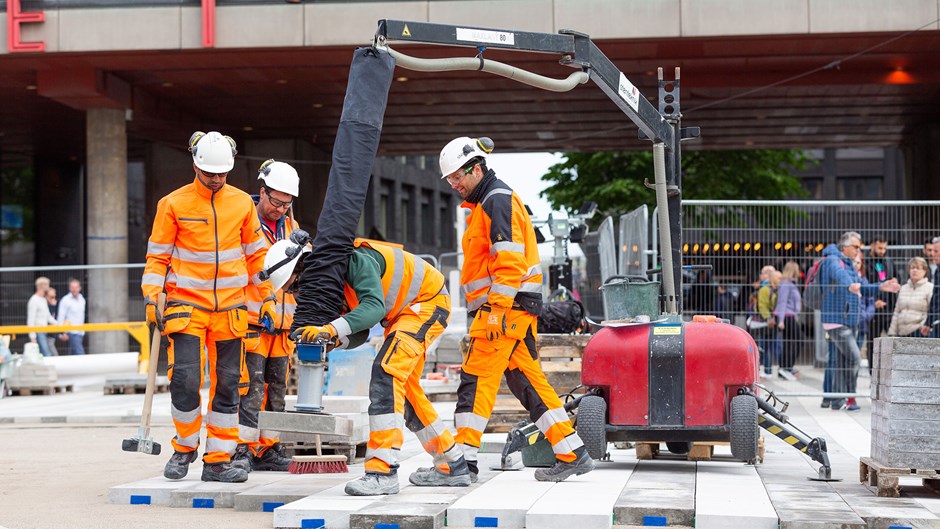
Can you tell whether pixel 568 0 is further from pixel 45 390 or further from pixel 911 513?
pixel 911 513

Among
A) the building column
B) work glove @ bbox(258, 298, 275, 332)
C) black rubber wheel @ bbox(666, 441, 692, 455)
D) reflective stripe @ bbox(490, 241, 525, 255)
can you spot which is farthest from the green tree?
reflective stripe @ bbox(490, 241, 525, 255)

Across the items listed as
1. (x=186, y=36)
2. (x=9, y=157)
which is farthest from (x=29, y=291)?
(x=9, y=157)

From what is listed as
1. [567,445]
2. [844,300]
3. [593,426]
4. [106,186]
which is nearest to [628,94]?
[593,426]

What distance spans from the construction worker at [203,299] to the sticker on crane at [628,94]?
2.58 metres

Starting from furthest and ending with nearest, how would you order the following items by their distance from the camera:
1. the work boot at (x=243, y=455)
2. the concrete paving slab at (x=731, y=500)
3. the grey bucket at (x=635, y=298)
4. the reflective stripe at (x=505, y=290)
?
1. the grey bucket at (x=635, y=298)
2. the work boot at (x=243, y=455)
3. the reflective stripe at (x=505, y=290)
4. the concrete paving slab at (x=731, y=500)

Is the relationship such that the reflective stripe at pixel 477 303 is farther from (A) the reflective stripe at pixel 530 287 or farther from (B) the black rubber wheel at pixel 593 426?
(B) the black rubber wheel at pixel 593 426

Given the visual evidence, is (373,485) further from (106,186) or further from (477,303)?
(106,186)

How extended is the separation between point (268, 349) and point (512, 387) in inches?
78.0

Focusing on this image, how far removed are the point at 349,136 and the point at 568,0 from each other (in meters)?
15.9

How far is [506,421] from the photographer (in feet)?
36.7

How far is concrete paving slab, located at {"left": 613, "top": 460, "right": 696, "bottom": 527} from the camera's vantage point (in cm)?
637

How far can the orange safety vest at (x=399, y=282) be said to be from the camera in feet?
23.5

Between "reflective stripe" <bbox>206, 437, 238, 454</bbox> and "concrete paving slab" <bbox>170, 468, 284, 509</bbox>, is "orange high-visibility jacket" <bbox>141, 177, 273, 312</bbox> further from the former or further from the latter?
"concrete paving slab" <bbox>170, 468, 284, 509</bbox>

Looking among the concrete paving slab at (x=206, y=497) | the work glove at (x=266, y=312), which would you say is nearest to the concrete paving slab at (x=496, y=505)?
the concrete paving slab at (x=206, y=497)
